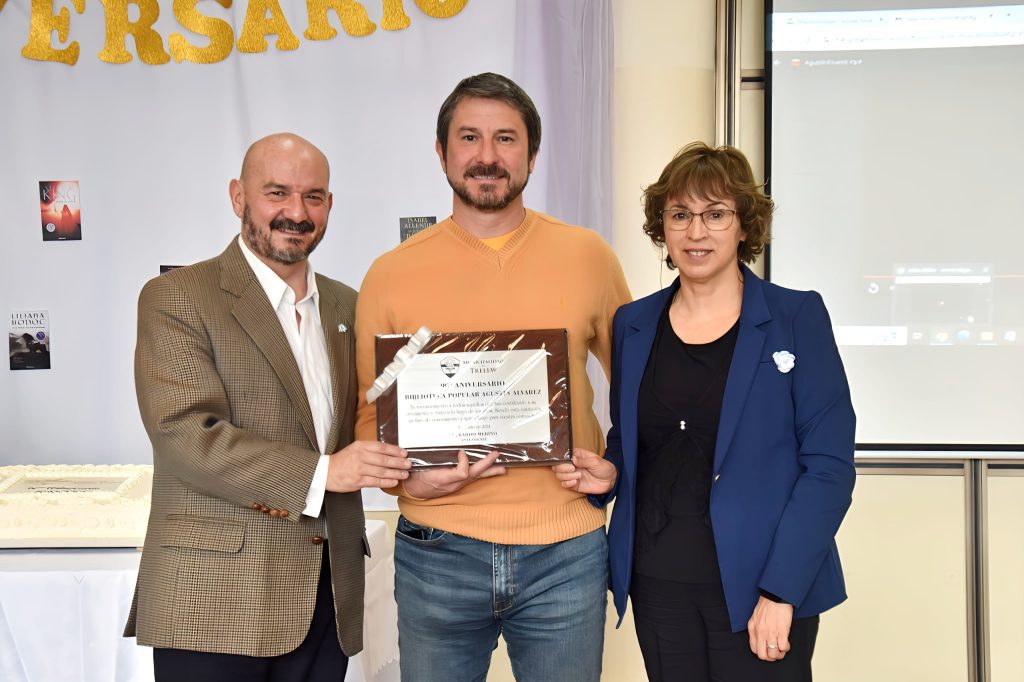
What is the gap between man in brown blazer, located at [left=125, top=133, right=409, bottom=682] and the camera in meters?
1.76

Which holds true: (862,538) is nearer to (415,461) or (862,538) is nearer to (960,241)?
(960,241)

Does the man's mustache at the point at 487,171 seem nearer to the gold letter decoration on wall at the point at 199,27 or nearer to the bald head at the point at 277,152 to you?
the bald head at the point at 277,152

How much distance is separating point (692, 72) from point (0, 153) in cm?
297

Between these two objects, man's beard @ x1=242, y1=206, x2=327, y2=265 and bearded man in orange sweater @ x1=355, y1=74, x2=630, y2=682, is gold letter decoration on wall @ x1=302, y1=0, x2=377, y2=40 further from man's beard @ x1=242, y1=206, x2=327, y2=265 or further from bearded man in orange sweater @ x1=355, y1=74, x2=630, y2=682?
man's beard @ x1=242, y1=206, x2=327, y2=265

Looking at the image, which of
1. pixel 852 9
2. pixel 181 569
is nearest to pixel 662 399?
pixel 181 569

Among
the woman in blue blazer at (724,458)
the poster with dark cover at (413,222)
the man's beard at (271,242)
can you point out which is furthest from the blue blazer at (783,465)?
the poster with dark cover at (413,222)

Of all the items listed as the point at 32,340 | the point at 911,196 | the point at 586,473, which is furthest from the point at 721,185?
the point at 32,340

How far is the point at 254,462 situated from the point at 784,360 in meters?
1.10

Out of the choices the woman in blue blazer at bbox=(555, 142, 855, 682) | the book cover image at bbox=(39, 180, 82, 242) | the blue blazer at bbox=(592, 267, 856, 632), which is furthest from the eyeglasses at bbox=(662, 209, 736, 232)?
the book cover image at bbox=(39, 180, 82, 242)

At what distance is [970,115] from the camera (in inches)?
132

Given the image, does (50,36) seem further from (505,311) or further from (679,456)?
(679,456)

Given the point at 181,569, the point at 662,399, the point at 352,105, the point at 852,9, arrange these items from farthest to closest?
1. the point at 352,105
2. the point at 852,9
3. the point at 662,399
4. the point at 181,569

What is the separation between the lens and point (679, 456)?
1843 mm

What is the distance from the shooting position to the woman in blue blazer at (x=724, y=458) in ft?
5.75
